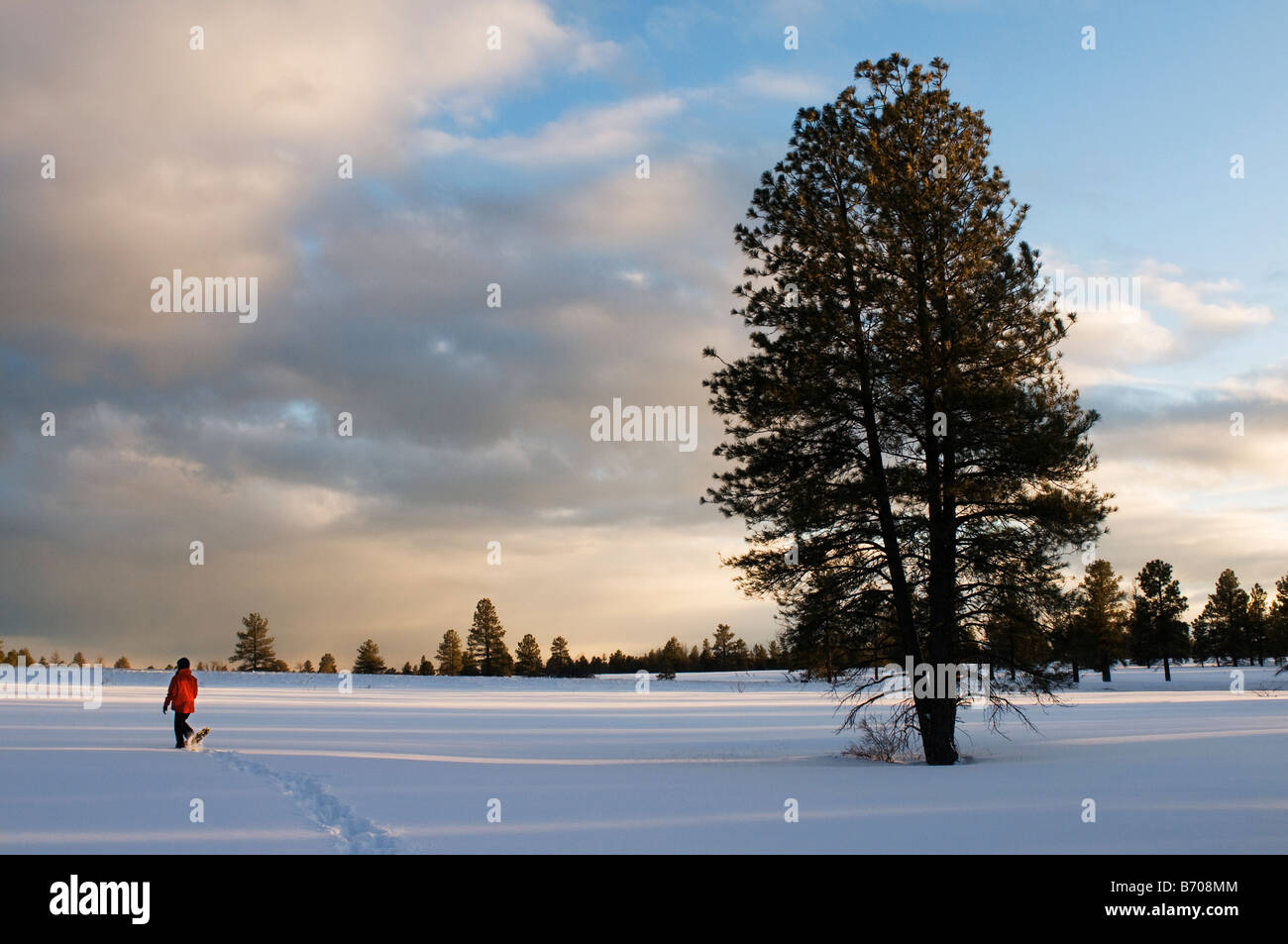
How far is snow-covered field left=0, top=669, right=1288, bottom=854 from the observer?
9.95 m

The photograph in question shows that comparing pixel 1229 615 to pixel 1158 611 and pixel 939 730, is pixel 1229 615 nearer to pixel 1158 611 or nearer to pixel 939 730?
pixel 1158 611

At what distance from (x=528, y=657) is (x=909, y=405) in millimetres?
90775

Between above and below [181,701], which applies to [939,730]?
below

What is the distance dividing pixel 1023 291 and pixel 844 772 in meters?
10.6

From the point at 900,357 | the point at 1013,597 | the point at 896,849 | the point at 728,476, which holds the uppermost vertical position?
the point at 900,357

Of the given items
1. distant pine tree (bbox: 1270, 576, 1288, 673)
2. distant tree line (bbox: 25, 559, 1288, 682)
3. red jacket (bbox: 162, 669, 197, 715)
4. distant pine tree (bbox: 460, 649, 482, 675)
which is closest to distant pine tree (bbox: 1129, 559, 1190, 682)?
distant tree line (bbox: 25, 559, 1288, 682)

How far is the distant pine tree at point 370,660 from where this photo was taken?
111 m

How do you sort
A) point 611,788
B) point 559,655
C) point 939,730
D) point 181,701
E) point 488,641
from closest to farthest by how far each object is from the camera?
point 611,788, point 181,701, point 939,730, point 488,641, point 559,655

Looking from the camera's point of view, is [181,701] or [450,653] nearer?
[181,701]

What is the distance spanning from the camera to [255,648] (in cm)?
9656

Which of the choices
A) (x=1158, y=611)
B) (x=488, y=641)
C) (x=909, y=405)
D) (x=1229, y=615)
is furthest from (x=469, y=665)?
(x=909, y=405)
